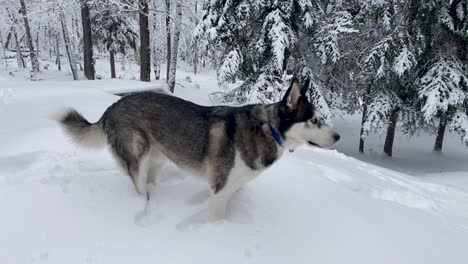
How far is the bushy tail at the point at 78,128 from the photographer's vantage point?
3.52 metres

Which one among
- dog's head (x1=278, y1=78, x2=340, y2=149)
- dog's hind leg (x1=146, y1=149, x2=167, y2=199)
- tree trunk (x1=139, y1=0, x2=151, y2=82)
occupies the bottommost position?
dog's hind leg (x1=146, y1=149, x2=167, y2=199)

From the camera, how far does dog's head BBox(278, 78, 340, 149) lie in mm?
2850

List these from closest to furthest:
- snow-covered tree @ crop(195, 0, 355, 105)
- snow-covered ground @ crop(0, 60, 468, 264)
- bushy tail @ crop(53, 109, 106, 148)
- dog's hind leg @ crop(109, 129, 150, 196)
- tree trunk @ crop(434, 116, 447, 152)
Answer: snow-covered ground @ crop(0, 60, 468, 264), dog's hind leg @ crop(109, 129, 150, 196), bushy tail @ crop(53, 109, 106, 148), snow-covered tree @ crop(195, 0, 355, 105), tree trunk @ crop(434, 116, 447, 152)

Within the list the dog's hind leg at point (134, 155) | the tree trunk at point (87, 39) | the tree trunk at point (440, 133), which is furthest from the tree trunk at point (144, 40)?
the tree trunk at point (440, 133)

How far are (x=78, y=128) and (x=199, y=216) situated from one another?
167 cm

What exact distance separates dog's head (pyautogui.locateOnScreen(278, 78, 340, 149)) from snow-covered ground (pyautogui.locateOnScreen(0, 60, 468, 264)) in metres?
0.94

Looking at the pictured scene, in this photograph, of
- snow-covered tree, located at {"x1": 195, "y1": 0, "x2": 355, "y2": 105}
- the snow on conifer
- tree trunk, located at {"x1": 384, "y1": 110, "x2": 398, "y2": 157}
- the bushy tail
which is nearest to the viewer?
the bushy tail

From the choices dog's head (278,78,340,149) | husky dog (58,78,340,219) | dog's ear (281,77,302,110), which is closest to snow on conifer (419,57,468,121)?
dog's head (278,78,340,149)

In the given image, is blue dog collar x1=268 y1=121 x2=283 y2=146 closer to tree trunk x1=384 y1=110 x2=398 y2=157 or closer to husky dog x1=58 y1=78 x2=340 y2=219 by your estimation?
husky dog x1=58 y1=78 x2=340 y2=219

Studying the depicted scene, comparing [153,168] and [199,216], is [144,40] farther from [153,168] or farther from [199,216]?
[199,216]

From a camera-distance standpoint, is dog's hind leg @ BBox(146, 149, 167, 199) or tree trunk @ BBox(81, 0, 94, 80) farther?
tree trunk @ BBox(81, 0, 94, 80)

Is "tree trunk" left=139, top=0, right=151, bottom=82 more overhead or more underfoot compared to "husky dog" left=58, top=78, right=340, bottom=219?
more overhead

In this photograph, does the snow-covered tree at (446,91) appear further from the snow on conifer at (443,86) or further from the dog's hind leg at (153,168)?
A: the dog's hind leg at (153,168)

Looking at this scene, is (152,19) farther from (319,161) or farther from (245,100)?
(319,161)
